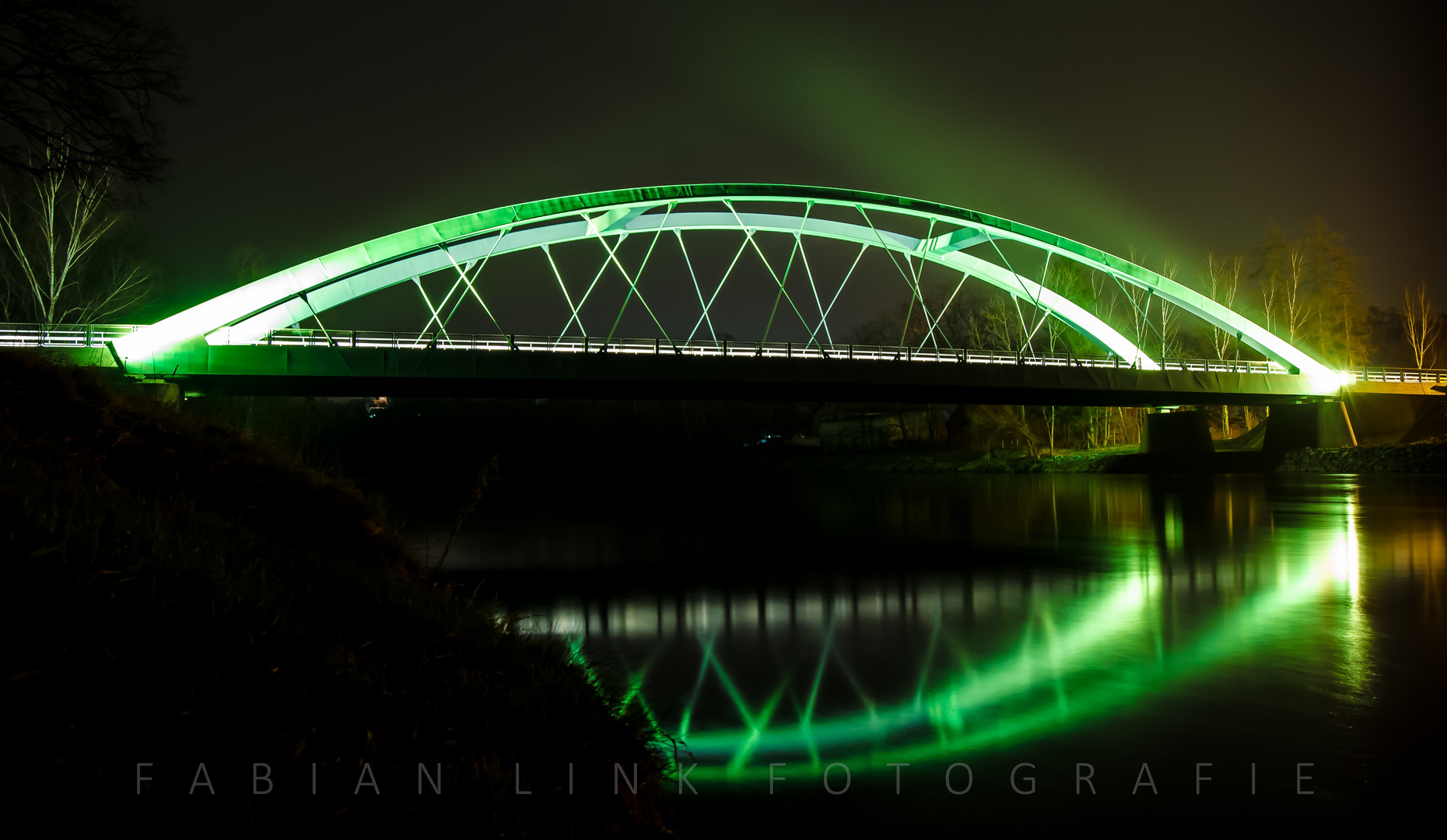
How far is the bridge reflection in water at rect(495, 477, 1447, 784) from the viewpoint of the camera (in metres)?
6.51

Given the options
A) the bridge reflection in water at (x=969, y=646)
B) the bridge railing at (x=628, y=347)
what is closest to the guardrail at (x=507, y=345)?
the bridge railing at (x=628, y=347)

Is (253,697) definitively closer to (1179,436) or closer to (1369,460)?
(1369,460)

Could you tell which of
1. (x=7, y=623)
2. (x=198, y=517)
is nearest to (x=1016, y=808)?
(x=7, y=623)

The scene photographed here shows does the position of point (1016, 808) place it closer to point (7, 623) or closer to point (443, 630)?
point (443, 630)

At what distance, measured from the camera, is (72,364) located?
10.0 m

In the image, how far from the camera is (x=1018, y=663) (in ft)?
27.5

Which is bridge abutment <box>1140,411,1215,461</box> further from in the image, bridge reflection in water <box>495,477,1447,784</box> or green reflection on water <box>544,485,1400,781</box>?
green reflection on water <box>544,485,1400,781</box>

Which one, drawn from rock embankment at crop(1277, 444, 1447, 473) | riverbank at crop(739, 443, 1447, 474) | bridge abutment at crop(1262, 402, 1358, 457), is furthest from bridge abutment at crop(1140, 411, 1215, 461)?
rock embankment at crop(1277, 444, 1447, 473)

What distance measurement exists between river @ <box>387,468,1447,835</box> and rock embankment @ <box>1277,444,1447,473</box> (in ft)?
81.8

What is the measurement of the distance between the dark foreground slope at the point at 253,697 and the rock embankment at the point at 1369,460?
48245mm

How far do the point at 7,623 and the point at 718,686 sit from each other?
5.26 metres

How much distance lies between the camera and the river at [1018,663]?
5273 millimetres

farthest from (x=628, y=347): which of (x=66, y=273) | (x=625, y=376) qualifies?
(x=66, y=273)

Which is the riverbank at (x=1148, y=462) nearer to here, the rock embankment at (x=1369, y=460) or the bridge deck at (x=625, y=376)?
the rock embankment at (x=1369, y=460)
